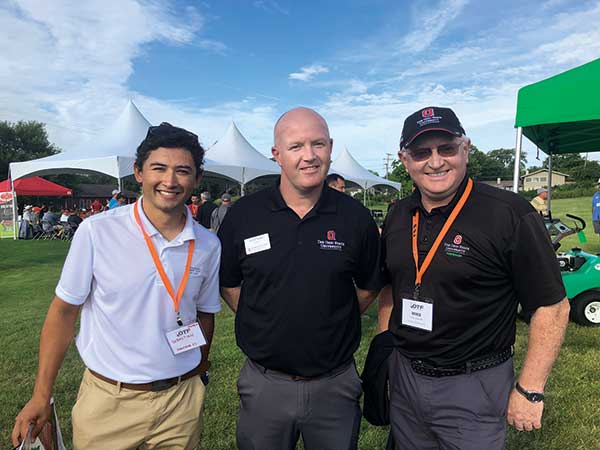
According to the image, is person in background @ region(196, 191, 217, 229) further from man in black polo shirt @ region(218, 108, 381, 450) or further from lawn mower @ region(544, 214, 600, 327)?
man in black polo shirt @ region(218, 108, 381, 450)

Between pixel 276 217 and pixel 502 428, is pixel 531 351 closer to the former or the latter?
pixel 502 428

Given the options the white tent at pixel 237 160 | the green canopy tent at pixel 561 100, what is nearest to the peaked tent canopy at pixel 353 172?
the white tent at pixel 237 160

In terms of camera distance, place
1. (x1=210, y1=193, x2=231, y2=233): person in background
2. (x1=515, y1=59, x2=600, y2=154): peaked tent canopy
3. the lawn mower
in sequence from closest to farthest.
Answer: (x1=515, y1=59, x2=600, y2=154): peaked tent canopy < the lawn mower < (x1=210, y1=193, x2=231, y2=233): person in background

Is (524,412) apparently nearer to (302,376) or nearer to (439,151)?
(302,376)

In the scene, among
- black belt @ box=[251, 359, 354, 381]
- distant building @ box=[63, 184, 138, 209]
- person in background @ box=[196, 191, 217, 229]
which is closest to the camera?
black belt @ box=[251, 359, 354, 381]

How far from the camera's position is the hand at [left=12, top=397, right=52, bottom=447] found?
1751 mm

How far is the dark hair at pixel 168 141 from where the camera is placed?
193cm

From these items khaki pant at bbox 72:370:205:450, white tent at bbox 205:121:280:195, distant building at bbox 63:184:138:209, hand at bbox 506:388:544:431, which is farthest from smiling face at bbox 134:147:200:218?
distant building at bbox 63:184:138:209

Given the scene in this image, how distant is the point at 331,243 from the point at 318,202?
0.25 m

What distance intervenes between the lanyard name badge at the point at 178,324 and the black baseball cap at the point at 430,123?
130 centimetres

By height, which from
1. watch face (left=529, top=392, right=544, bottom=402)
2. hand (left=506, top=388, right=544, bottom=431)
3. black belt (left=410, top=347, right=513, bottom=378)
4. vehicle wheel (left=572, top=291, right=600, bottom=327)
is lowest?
vehicle wheel (left=572, top=291, right=600, bottom=327)

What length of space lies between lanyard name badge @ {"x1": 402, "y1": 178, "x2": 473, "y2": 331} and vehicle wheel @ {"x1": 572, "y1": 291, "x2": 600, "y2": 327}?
4.69 m

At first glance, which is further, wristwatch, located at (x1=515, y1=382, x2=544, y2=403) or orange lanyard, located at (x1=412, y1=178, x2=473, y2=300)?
orange lanyard, located at (x1=412, y1=178, x2=473, y2=300)

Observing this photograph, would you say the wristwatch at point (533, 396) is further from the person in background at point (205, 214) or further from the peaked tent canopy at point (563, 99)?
the person in background at point (205, 214)
